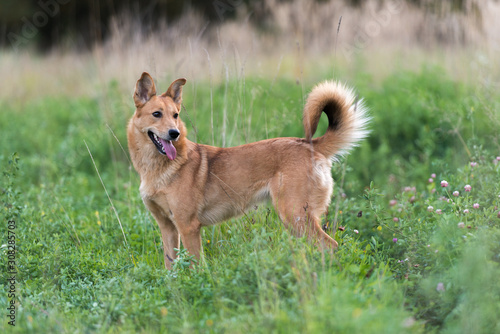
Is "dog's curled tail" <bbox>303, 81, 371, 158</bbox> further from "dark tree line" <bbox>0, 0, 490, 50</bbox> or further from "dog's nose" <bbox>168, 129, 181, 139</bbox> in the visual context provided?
"dark tree line" <bbox>0, 0, 490, 50</bbox>

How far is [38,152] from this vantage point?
835 centimetres

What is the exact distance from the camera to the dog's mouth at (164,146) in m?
4.29

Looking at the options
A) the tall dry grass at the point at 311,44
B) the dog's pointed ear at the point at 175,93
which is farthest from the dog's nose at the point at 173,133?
the tall dry grass at the point at 311,44

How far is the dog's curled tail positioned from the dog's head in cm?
113

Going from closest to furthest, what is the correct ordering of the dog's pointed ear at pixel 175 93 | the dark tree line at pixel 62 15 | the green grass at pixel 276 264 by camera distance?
the green grass at pixel 276 264
the dog's pointed ear at pixel 175 93
the dark tree line at pixel 62 15

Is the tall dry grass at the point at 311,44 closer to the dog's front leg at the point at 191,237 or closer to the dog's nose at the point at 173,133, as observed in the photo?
the dog's nose at the point at 173,133

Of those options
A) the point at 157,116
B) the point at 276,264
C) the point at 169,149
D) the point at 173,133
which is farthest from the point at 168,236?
the point at 276,264

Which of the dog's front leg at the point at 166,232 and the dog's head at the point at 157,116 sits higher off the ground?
the dog's head at the point at 157,116

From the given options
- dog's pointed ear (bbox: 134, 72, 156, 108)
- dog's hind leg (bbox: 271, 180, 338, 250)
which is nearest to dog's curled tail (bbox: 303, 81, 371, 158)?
dog's hind leg (bbox: 271, 180, 338, 250)

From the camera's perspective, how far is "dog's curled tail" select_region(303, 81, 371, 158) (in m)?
4.05

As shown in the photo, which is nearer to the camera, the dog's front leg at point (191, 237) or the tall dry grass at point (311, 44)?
the dog's front leg at point (191, 237)

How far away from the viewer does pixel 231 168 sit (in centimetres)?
440

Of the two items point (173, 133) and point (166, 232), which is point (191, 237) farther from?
point (173, 133)

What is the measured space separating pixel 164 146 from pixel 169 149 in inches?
2.0
